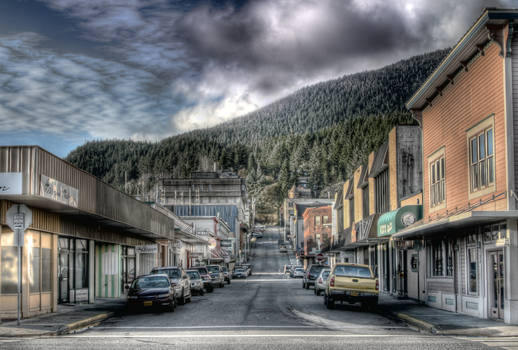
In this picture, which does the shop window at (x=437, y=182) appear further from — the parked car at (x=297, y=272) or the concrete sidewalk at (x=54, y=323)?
the parked car at (x=297, y=272)

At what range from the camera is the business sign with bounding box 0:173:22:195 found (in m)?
18.2

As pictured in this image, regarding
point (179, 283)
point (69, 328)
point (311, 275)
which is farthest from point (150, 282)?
point (311, 275)

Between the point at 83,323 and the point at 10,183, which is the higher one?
the point at 10,183

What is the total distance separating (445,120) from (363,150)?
174m

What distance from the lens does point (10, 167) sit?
60.8 feet

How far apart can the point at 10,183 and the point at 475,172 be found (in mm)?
14285

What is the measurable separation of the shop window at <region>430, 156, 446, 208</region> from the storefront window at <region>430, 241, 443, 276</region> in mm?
1656

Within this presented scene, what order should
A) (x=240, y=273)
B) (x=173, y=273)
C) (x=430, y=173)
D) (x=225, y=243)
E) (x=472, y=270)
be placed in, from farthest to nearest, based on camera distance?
(x=225, y=243) < (x=240, y=273) < (x=173, y=273) < (x=430, y=173) < (x=472, y=270)

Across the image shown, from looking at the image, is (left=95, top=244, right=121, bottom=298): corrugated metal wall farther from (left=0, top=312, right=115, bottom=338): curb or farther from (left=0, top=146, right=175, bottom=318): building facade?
(left=0, top=312, right=115, bottom=338): curb

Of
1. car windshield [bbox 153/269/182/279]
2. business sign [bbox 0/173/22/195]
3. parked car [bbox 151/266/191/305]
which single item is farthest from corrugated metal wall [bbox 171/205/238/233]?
business sign [bbox 0/173/22/195]

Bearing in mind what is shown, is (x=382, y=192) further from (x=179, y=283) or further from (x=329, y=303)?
(x=179, y=283)

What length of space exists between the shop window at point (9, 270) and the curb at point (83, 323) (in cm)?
267

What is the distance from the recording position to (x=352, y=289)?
24000mm

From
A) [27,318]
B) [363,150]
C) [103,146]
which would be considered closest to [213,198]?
[103,146]
